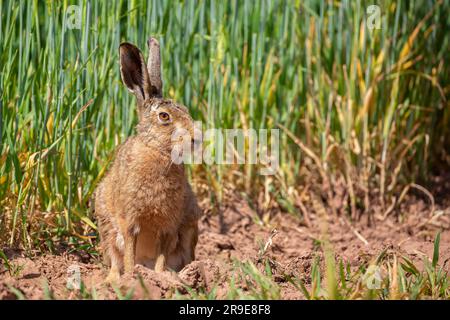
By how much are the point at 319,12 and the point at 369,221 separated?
1.66m

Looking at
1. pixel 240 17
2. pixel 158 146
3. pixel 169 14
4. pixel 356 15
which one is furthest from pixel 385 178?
pixel 158 146

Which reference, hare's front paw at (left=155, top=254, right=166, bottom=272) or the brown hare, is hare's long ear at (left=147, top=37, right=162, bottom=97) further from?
hare's front paw at (left=155, top=254, right=166, bottom=272)

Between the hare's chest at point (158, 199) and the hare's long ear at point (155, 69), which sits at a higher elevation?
the hare's long ear at point (155, 69)

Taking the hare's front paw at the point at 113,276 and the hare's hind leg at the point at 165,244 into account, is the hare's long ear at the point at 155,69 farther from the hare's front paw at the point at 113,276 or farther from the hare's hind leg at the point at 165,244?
the hare's front paw at the point at 113,276

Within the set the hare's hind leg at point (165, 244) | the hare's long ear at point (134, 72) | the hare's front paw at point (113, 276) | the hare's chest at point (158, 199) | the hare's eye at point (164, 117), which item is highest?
the hare's long ear at point (134, 72)

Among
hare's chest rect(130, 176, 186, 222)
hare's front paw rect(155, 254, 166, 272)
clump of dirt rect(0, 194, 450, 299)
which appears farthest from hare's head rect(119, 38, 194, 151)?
clump of dirt rect(0, 194, 450, 299)

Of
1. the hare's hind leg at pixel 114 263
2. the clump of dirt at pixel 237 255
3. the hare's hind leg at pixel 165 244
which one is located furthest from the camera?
the hare's hind leg at pixel 165 244

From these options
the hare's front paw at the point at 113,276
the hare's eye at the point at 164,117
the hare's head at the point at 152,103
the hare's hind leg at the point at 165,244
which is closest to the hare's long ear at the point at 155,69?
the hare's head at the point at 152,103

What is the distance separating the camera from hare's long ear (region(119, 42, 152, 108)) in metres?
4.27

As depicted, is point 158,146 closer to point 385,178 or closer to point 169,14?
point 169,14

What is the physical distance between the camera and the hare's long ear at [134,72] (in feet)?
14.0

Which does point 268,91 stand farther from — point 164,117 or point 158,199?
point 158,199

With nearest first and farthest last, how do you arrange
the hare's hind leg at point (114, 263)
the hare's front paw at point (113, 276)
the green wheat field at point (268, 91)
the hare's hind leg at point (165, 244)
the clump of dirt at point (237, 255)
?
the clump of dirt at point (237, 255) < the hare's front paw at point (113, 276) < the hare's hind leg at point (114, 263) < the hare's hind leg at point (165, 244) < the green wheat field at point (268, 91)

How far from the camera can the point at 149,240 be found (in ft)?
14.1
